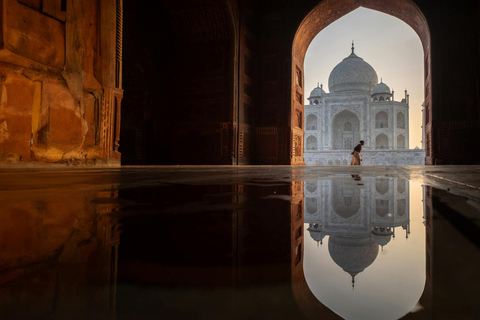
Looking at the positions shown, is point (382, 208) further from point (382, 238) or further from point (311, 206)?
point (382, 238)

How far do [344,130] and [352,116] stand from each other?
152 cm

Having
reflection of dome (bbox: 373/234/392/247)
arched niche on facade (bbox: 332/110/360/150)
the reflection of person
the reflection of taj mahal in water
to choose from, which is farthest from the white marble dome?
reflection of dome (bbox: 373/234/392/247)

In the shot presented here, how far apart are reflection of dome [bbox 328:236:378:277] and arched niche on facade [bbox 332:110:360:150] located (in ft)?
102

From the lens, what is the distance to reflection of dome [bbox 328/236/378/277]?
0.35 metres

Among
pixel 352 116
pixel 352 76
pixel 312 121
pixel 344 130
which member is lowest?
pixel 344 130

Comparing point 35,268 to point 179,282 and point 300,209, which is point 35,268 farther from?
point 300,209

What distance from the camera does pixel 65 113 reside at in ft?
11.9

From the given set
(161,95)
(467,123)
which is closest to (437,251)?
(161,95)

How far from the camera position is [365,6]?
9.79 m

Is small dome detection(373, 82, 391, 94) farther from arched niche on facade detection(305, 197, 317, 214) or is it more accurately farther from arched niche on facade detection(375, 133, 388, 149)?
arched niche on facade detection(305, 197, 317, 214)

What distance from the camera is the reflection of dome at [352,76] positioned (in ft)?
96.9

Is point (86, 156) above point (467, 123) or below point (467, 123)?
below

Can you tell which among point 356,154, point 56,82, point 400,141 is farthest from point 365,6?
point 400,141

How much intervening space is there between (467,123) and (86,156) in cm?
878
